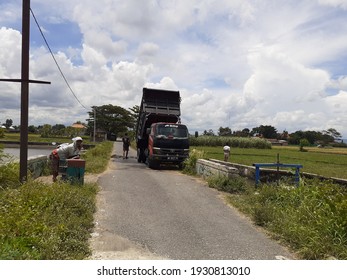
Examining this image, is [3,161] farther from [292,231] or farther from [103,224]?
[292,231]

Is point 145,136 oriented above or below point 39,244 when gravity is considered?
above

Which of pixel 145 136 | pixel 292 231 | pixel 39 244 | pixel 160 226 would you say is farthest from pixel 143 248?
pixel 145 136

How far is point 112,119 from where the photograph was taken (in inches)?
3145

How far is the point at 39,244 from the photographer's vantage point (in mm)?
4453

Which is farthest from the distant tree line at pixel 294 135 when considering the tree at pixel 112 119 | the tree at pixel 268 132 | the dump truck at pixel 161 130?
the dump truck at pixel 161 130

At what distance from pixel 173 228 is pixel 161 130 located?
921 cm

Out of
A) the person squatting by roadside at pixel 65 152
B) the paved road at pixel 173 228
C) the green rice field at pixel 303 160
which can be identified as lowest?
the green rice field at pixel 303 160

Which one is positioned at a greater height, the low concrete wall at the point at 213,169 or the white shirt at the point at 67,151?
the white shirt at the point at 67,151

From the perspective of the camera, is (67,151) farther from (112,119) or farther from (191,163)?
(112,119)

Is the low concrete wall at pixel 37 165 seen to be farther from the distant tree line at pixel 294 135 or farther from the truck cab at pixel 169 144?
the distant tree line at pixel 294 135

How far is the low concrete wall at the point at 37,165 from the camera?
34.0 ft

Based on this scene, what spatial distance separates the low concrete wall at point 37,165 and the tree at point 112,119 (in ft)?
223

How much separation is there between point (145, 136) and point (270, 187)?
35.0ft

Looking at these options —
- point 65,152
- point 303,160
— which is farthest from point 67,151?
point 303,160
